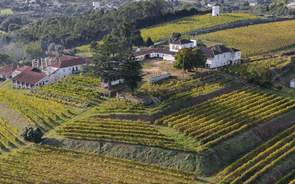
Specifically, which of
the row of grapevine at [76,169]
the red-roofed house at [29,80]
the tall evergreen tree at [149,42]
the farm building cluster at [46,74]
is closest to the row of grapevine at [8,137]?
the row of grapevine at [76,169]

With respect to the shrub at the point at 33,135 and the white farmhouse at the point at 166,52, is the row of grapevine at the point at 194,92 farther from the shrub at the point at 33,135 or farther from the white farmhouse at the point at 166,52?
the white farmhouse at the point at 166,52

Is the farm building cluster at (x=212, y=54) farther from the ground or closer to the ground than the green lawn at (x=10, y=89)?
farther from the ground

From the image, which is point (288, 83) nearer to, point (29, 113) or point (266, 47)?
point (266, 47)

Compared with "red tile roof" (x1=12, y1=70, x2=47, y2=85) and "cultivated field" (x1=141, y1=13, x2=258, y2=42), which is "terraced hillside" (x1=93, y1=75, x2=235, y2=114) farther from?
"cultivated field" (x1=141, y1=13, x2=258, y2=42)

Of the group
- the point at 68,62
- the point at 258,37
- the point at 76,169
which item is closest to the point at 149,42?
the point at 68,62

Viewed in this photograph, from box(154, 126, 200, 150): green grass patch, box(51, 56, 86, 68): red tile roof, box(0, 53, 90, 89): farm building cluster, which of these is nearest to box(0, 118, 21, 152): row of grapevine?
box(0, 53, 90, 89): farm building cluster

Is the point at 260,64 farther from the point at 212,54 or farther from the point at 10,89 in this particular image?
the point at 10,89
